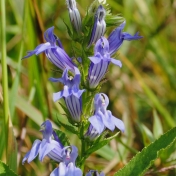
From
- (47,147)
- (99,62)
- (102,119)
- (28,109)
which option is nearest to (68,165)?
(47,147)

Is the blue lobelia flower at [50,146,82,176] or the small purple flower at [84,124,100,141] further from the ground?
the small purple flower at [84,124,100,141]

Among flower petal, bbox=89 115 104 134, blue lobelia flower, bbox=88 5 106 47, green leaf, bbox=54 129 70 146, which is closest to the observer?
flower petal, bbox=89 115 104 134

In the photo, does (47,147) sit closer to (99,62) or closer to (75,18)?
(99,62)

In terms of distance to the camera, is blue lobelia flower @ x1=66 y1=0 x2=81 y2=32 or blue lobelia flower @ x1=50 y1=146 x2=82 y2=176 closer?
blue lobelia flower @ x1=50 y1=146 x2=82 y2=176

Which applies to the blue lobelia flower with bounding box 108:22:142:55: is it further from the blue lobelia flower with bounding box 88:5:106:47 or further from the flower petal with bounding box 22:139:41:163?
the flower petal with bounding box 22:139:41:163

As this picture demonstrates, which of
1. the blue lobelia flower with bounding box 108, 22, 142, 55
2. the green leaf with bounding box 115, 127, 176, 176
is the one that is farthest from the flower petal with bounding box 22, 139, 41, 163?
the blue lobelia flower with bounding box 108, 22, 142, 55

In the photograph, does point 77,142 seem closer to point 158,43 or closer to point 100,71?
point 100,71

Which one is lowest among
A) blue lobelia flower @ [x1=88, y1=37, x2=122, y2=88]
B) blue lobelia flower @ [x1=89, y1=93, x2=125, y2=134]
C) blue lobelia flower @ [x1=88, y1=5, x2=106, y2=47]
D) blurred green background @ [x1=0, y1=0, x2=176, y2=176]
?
blurred green background @ [x1=0, y1=0, x2=176, y2=176]
